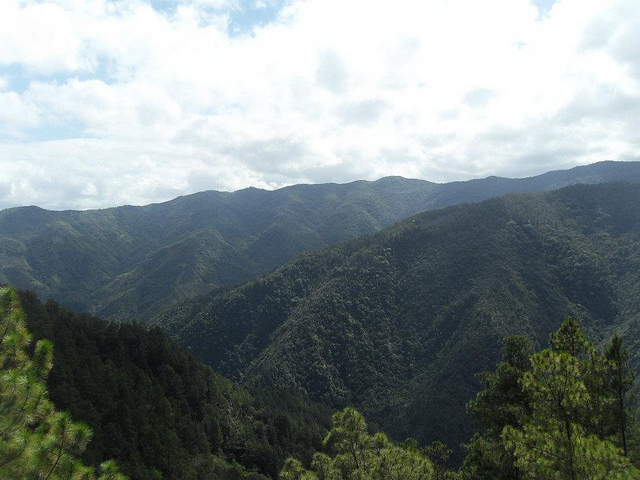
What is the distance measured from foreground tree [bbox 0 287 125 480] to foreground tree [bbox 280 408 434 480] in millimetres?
12002

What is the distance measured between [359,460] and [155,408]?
70816 millimetres

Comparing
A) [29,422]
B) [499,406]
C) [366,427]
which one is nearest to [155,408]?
[499,406]

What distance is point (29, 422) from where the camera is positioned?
11.7 meters

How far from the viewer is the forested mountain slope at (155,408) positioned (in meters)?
63.9

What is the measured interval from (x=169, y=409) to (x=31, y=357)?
76.2 metres

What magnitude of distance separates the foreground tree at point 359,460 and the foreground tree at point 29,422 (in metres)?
12.0

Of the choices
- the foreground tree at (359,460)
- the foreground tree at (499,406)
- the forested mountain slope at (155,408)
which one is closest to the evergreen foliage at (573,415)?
the foreground tree at (359,460)

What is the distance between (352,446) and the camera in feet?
70.9

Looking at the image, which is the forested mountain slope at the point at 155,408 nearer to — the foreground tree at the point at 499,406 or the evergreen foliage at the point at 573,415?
the foreground tree at the point at 499,406

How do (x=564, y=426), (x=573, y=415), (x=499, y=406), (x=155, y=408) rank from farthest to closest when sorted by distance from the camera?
(x=155, y=408) < (x=499, y=406) < (x=573, y=415) < (x=564, y=426)

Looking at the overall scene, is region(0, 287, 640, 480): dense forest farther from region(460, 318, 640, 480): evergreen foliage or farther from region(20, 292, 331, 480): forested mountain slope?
region(20, 292, 331, 480): forested mountain slope

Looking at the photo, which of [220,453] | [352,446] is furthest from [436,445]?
[220,453]

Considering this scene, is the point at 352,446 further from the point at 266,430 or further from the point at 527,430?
the point at 266,430

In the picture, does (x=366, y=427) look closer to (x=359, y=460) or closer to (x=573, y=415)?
(x=359, y=460)
